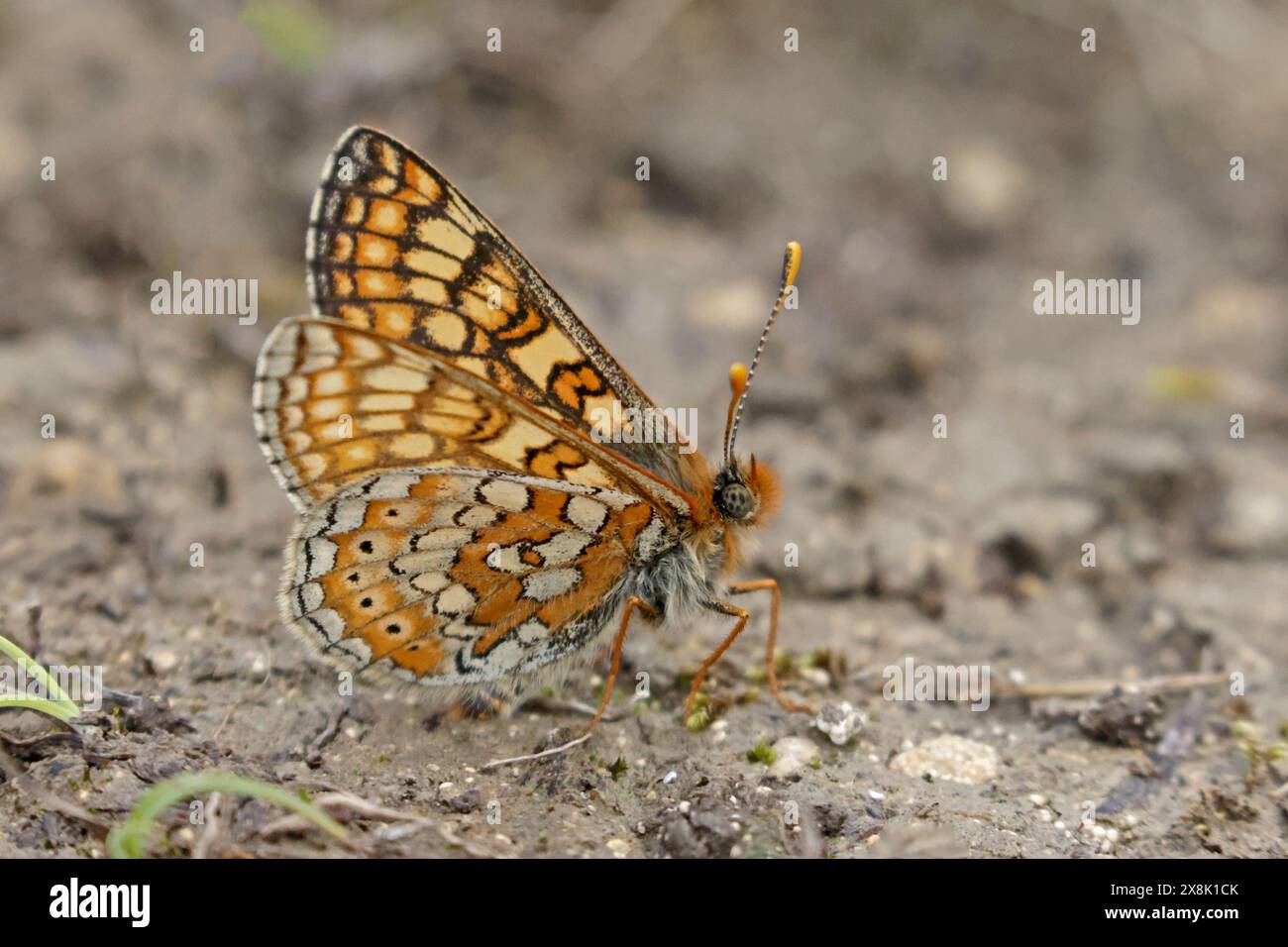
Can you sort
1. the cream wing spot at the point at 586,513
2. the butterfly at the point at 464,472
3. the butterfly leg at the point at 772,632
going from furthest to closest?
the butterfly leg at the point at 772,632 → the cream wing spot at the point at 586,513 → the butterfly at the point at 464,472

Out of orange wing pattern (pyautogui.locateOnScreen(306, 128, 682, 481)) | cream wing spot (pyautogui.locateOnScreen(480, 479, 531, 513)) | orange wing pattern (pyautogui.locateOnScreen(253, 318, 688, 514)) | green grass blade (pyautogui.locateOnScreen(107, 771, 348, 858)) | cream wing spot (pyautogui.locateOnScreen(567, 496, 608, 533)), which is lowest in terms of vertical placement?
green grass blade (pyautogui.locateOnScreen(107, 771, 348, 858))

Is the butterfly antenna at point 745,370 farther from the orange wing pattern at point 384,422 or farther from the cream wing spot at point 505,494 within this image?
the cream wing spot at point 505,494

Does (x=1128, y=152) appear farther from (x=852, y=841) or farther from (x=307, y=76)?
(x=852, y=841)

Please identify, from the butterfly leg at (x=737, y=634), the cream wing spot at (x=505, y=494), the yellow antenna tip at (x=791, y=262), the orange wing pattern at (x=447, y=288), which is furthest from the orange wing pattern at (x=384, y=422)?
the yellow antenna tip at (x=791, y=262)

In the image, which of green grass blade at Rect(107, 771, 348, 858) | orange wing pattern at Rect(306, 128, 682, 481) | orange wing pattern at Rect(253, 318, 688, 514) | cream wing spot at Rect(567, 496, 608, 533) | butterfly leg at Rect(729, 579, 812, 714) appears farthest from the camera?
butterfly leg at Rect(729, 579, 812, 714)

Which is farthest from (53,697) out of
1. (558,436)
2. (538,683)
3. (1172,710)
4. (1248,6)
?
(1248,6)

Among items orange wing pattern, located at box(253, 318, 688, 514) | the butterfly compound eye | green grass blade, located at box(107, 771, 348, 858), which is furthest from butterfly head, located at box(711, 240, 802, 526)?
green grass blade, located at box(107, 771, 348, 858)

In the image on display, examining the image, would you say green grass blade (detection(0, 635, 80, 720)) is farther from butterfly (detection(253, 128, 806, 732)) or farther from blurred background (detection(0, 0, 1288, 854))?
butterfly (detection(253, 128, 806, 732))
